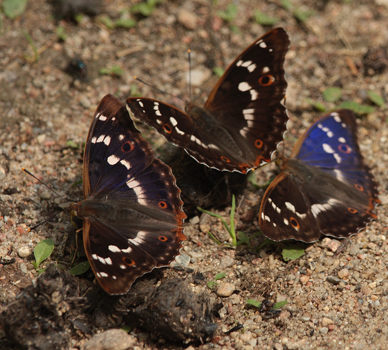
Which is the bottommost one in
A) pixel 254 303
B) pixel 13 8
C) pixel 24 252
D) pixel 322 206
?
pixel 254 303

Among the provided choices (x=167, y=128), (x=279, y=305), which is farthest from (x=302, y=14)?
(x=279, y=305)

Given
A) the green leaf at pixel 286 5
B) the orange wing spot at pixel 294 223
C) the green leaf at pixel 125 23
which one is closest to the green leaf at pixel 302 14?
the green leaf at pixel 286 5

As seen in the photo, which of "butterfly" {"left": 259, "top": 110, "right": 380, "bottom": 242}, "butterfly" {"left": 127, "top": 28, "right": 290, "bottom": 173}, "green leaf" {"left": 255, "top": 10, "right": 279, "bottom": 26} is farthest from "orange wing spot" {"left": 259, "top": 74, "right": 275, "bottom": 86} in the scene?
"green leaf" {"left": 255, "top": 10, "right": 279, "bottom": 26}

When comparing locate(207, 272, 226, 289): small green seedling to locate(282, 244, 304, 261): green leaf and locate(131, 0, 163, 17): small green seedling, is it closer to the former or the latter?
locate(282, 244, 304, 261): green leaf

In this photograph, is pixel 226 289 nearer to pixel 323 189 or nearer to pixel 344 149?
pixel 323 189

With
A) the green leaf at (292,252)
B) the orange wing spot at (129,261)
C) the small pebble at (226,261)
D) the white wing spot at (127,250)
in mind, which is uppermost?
the white wing spot at (127,250)

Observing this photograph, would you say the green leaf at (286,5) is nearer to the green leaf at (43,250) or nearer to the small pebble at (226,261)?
the small pebble at (226,261)

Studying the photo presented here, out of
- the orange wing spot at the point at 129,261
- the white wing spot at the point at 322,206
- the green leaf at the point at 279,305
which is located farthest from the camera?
the white wing spot at the point at 322,206
